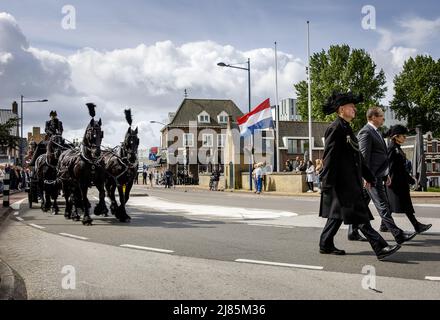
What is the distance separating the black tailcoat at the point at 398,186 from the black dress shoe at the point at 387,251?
6.52 ft

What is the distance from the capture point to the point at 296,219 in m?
11.6

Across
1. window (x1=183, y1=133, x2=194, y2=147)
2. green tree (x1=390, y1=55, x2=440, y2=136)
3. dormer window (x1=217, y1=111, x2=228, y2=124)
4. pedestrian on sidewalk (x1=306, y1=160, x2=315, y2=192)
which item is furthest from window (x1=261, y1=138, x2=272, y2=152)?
pedestrian on sidewalk (x1=306, y1=160, x2=315, y2=192)

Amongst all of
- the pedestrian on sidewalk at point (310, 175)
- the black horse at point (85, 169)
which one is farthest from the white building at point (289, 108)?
the black horse at point (85, 169)

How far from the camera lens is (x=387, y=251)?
604 centimetres

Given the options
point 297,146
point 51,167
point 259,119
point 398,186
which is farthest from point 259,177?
point 297,146

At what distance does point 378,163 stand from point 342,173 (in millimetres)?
1359

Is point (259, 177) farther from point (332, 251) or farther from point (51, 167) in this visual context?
point (332, 251)

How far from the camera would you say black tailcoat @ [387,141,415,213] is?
7.90 m

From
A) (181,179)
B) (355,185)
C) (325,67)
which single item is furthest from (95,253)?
(325,67)

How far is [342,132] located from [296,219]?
5550 millimetres

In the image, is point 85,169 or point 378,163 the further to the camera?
point 85,169

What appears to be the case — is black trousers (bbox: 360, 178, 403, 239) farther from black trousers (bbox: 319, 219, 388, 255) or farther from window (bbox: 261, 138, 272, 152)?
window (bbox: 261, 138, 272, 152)

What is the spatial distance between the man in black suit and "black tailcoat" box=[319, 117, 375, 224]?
0.94 m

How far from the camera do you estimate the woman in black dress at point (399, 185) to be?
7.90 m
